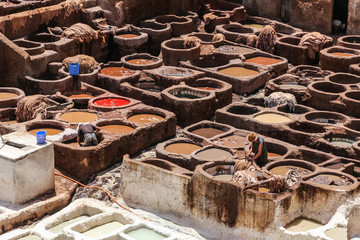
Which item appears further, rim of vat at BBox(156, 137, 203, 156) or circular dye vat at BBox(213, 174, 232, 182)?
rim of vat at BBox(156, 137, 203, 156)

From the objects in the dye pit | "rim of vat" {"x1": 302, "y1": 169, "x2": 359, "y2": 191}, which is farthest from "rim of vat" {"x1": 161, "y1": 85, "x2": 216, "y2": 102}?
"rim of vat" {"x1": 302, "y1": 169, "x2": 359, "y2": 191}

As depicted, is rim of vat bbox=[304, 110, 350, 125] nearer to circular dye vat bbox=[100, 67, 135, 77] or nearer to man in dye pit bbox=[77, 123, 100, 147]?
man in dye pit bbox=[77, 123, 100, 147]

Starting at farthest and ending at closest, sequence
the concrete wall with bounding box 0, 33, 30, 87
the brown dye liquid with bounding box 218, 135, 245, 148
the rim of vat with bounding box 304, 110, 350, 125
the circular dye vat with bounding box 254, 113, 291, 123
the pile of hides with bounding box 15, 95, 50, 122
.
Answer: the concrete wall with bounding box 0, 33, 30, 87 → the rim of vat with bounding box 304, 110, 350, 125 → the circular dye vat with bounding box 254, 113, 291, 123 → the pile of hides with bounding box 15, 95, 50, 122 → the brown dye liquid with bounding box 218, 135, 245, 148

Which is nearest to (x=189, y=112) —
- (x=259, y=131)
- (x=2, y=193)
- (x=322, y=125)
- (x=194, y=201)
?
(x=259, y=131)

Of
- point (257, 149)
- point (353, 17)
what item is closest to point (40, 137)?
point (257, 149)

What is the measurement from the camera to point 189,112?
20.9m

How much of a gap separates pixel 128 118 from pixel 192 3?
11210 millimetres

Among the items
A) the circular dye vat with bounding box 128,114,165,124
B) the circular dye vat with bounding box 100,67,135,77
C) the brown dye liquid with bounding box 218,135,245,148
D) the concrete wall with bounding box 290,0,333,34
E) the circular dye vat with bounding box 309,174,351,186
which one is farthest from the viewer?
the concrete wall with bounding box 290,0,333,34

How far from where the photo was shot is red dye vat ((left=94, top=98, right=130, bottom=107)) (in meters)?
20.9

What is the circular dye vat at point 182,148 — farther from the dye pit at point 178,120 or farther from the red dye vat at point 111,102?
the red dye vat at point 111,102

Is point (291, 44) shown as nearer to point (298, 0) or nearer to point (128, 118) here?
point (298, 0)

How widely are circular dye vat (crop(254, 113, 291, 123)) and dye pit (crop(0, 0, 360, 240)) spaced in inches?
2.7

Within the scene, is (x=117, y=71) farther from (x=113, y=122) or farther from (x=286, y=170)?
(x=286, y=170)

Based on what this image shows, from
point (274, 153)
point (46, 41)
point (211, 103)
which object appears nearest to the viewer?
point (274, 153)
